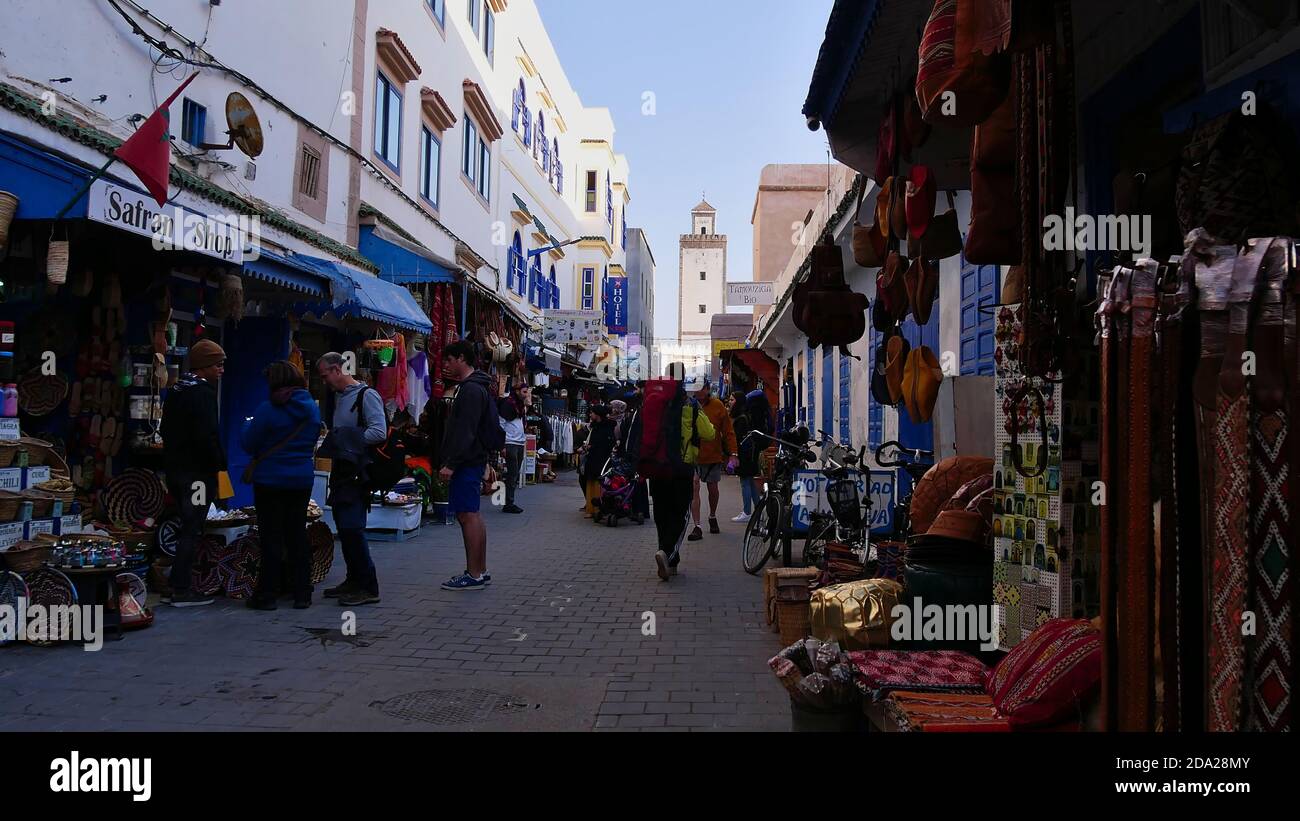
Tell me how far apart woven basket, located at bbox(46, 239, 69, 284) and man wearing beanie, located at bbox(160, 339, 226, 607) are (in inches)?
41.5

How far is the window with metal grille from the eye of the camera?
35.0ft

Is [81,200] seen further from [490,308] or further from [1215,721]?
[490,308]

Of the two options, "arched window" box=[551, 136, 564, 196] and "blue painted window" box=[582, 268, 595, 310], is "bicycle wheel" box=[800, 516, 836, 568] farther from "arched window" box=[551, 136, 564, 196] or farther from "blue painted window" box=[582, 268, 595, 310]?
"blue painted window" box=[582, 268, 595, 310]

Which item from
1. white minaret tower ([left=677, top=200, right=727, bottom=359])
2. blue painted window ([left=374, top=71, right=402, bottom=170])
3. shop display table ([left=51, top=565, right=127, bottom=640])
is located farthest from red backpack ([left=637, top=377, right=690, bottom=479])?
white minaret tower ([left=677, top=200, right=727, bottom=359])

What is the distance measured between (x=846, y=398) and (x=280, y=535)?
9487 millimetres

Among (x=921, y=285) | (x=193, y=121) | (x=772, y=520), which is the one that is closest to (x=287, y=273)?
(x=193, y=121)

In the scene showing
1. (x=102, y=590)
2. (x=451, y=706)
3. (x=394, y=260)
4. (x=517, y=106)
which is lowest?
(x=451, y=706)

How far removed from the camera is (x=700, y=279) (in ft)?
247

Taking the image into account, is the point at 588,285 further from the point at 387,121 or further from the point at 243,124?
the point at 243,124

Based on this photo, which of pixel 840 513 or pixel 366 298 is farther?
→ pixel 366 298

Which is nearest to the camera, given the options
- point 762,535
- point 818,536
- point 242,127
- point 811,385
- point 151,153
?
point 151,153

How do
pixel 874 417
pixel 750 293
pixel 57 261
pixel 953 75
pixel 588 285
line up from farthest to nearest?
pixel 588 285
pixel 750 293
pixel 874 417
pixel 57 261
pixel 953 75

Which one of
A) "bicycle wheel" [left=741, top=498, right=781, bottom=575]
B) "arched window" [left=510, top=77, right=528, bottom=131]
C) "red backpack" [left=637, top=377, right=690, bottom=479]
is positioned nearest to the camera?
"red backpack" [left=637, top=377, right=690, bottom=479]
